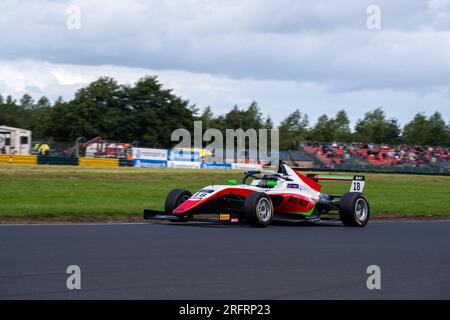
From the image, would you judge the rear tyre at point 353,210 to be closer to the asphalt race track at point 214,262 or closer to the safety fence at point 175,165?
the asphalt race track at point 214,262

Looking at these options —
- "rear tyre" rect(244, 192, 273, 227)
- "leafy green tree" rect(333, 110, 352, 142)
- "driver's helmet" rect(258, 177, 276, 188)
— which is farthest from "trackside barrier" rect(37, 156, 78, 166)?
"leafy green tree" rect(333, 110, 352, 142)

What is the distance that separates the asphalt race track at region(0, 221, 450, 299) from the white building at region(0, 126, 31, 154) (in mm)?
30160

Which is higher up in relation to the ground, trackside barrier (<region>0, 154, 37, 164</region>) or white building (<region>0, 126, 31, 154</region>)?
white building (<region>0, 126, 31, 154</region>)

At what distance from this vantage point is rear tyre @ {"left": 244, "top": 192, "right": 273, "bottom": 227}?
14109mm

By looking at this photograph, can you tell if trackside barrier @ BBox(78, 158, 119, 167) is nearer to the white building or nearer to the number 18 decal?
the white building

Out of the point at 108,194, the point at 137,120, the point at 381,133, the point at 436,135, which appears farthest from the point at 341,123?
the point at 108,194

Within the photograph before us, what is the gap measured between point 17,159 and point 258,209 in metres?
27.6

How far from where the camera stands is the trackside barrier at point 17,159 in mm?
38875

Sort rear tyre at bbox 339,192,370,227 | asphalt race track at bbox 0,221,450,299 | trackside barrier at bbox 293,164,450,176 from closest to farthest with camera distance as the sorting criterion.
Answer: asphalt race track at bbox 0,221,450,299
rear tyre at bbox 339,192,370,227
trackside barrier at bbox 293,164,450,176

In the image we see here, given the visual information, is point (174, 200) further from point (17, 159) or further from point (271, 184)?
point (17, 159)

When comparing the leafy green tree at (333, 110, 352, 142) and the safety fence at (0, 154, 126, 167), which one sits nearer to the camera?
the safety fence at (0, 154, 126, 167)

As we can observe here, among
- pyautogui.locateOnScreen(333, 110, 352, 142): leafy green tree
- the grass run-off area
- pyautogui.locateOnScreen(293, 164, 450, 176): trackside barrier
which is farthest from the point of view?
pyautogui.locateOnScreen(333, 110, 352, 142): leafy green tree
